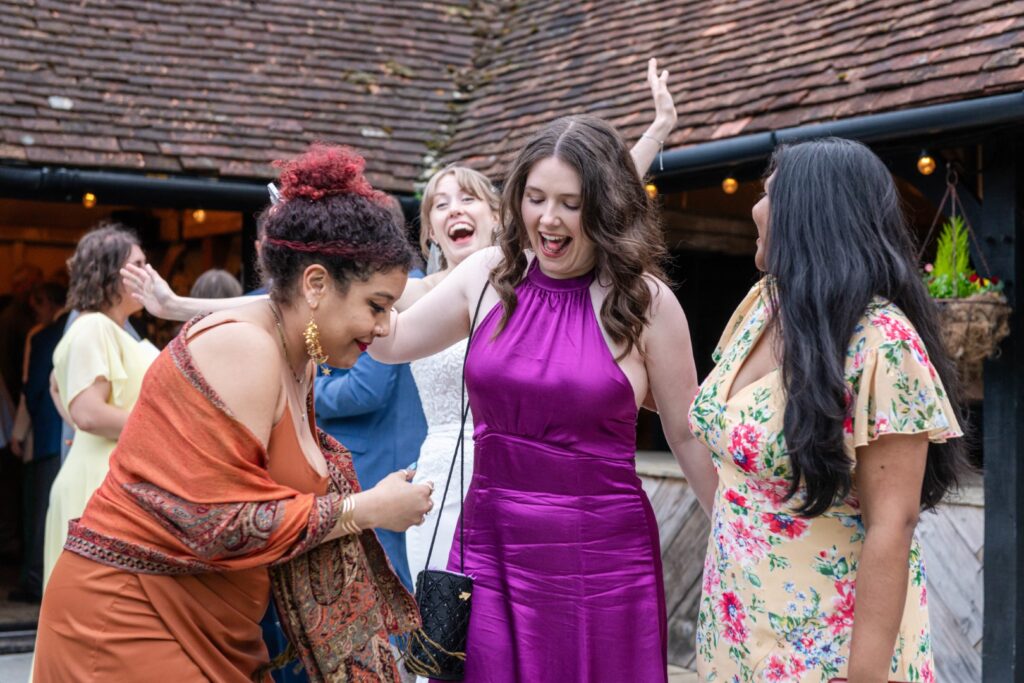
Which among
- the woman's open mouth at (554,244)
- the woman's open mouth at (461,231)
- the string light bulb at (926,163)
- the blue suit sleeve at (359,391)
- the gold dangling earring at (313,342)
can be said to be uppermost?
the string light bulb at (926,163)

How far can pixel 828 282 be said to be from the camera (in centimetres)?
248

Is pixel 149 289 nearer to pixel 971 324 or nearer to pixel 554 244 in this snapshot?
pixel 554 244

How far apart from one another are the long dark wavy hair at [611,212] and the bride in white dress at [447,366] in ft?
3.64

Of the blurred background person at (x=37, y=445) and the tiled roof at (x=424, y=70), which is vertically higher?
the tiled roof at (x=424, y=70)

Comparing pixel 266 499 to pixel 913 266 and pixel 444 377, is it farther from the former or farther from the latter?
pixel 444 377

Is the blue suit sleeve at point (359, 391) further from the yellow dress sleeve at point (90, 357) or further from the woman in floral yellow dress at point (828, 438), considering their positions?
the woman in floral yellow dress at point (828, 438)

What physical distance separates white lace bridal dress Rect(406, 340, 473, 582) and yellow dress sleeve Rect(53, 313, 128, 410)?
1.92m

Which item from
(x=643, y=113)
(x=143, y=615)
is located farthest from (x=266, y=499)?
(x=643, y=113)

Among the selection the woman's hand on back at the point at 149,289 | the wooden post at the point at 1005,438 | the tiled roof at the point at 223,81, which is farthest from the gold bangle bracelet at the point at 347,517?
the tiled roof at the point at 223,81

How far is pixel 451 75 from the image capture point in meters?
10.8

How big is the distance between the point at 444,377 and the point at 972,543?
3164 millimetres

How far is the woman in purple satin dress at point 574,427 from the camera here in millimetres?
2936

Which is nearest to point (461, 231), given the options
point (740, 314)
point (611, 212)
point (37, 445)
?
point (611, 212)

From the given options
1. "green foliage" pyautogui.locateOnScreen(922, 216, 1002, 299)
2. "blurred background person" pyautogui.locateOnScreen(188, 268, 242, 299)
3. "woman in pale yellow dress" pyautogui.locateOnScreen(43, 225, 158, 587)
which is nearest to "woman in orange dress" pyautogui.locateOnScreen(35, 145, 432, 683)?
"woman in pale yellow dress" pyautogui.locateOnScreen(43, 225, 158, 587)
